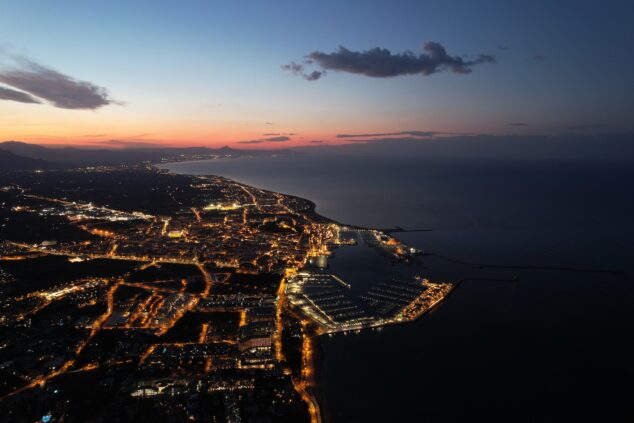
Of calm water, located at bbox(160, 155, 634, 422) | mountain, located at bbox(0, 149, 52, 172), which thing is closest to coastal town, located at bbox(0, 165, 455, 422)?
calm water, located at bbox(160, 155, 634, 422)

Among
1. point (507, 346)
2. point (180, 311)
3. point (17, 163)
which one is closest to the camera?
point (507, 346)

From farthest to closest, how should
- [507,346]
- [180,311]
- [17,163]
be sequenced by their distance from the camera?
[17,163]
[180,311]
[507,346]

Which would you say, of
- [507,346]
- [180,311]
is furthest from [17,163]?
[507,346]

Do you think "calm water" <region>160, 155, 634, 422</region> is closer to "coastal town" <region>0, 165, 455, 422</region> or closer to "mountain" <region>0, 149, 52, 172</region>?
"coastal town" <region>0, 165, 455, 422</region>

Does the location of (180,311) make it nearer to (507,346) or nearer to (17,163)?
(507,346)

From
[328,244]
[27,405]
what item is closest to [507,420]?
[27,405]

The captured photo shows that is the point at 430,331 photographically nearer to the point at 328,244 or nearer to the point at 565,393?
the point at 565,393
